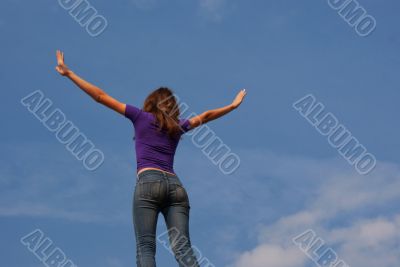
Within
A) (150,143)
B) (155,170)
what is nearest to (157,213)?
(155,170)

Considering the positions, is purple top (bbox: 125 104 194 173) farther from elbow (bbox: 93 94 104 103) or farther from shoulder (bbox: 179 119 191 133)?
elbow (bbox: 93 94 104 103)

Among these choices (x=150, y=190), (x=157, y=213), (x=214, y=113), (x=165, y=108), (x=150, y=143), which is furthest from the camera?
(x=214, y=113)

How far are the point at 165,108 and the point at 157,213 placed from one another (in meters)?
1.17

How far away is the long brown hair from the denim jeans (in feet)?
1.70

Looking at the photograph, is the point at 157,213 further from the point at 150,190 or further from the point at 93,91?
the point at 93,91

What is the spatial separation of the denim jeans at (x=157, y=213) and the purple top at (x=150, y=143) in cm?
14

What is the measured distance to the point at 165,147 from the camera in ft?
21.6

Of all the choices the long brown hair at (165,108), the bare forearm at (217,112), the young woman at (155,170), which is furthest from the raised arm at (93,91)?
the bare forearm at (217,112)

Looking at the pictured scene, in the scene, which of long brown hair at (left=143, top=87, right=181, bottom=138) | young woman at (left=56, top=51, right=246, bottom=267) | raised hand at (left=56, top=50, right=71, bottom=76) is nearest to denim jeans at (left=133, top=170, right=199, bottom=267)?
young woman at (left=56, top=51, right=246, bottom=267)

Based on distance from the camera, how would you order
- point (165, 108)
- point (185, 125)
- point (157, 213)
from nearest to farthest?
1. point (157, 213)
2. point (165, 108)
3. point (185, 125)

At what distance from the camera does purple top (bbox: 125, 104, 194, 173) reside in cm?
651

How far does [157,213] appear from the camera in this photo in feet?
20.9

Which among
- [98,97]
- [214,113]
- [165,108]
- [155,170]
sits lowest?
[155,170]

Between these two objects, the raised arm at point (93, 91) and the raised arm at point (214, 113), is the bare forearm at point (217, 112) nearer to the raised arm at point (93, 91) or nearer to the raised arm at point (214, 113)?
the raised arm at point (214, 113)
